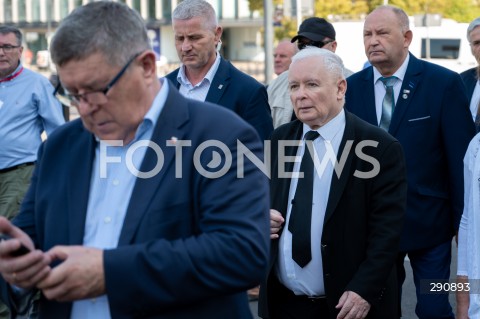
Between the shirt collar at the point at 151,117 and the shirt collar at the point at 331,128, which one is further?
the shirt collar at the point at 331,128

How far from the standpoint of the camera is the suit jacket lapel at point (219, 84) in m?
5.98

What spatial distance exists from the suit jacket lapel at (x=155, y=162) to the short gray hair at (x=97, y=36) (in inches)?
9.2

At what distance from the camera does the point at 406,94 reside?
610 centimetres

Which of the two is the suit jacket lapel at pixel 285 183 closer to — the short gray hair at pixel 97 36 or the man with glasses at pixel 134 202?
the man with glasses at pixel 134 202

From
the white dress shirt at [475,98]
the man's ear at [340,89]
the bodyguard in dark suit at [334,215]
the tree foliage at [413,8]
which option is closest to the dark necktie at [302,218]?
the bodyguard in dark suit at [334,215]

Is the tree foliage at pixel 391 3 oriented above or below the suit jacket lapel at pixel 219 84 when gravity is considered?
below

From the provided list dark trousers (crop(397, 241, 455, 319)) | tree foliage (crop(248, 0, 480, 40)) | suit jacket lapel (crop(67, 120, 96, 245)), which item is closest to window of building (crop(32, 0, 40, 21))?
tree foliage (crop(248, 0, 480, 40))

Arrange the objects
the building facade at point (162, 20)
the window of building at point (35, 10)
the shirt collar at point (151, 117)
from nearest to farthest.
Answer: the shirt collar at point (151, 117) → the building facade at point (162, 20) → the window of building at point (35, 10)

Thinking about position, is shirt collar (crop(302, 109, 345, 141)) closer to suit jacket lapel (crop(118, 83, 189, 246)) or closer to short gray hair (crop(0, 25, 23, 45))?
suit jacket lapel (crop(118, 83, 189, 246))

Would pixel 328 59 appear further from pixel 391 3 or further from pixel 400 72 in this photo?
pixel 391 3

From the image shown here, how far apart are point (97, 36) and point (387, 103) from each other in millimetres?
3859

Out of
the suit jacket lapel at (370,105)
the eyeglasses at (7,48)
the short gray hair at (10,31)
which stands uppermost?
the short gray hair at (10,31)

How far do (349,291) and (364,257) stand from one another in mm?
226

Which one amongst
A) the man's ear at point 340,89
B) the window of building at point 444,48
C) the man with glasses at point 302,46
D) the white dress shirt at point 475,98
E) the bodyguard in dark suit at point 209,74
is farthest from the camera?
the window of building at point 444,48
